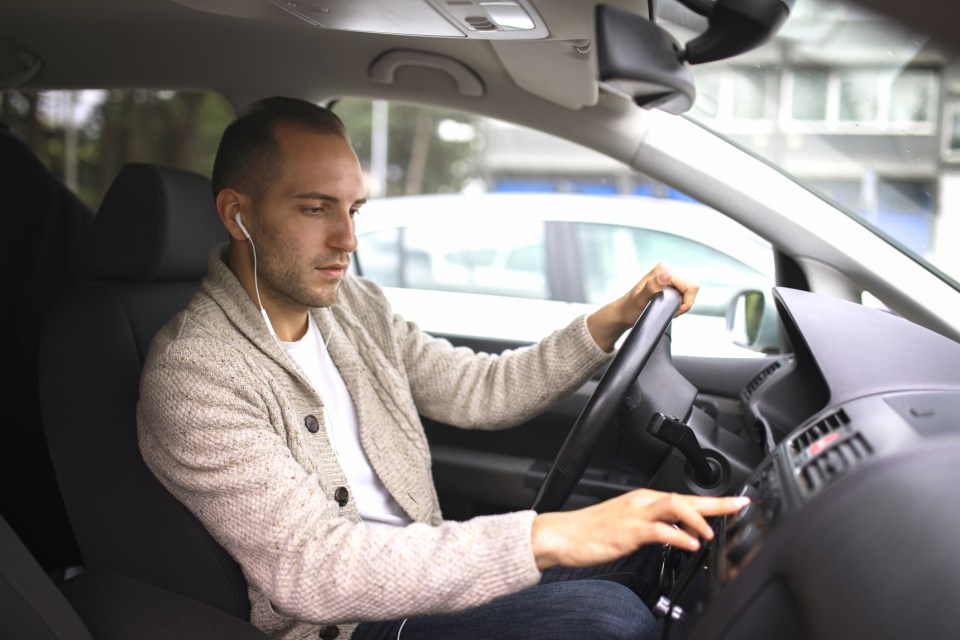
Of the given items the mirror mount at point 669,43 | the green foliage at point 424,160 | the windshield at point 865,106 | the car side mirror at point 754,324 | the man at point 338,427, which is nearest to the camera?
the mirror mount at point 669,43

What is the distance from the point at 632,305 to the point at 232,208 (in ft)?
2.65

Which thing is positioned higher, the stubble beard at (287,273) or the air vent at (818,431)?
the stubble beard at (287,273)

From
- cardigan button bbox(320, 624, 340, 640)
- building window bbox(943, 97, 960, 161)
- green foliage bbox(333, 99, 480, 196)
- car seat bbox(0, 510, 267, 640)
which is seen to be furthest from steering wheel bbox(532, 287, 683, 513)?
green foliage bbox(333, 99, 480, 196)

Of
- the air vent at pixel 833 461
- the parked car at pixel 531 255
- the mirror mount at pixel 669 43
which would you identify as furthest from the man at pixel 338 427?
the parked car at pixel 531 255

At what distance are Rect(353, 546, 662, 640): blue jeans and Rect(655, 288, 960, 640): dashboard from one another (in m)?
0.14

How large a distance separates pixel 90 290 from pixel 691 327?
2023 mm

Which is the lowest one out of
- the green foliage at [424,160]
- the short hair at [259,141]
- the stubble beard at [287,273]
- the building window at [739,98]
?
the green foliage at [424,160]

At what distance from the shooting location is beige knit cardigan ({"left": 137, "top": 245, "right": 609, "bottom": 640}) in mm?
1178

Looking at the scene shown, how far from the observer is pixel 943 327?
172 cm

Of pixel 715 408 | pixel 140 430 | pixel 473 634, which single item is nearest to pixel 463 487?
pixel 715 408

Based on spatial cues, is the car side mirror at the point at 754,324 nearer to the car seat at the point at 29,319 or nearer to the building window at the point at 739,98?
the building window at the point at 739,98

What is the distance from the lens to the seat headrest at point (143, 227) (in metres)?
1.67

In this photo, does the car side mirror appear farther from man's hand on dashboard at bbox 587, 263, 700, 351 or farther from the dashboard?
the dashboard

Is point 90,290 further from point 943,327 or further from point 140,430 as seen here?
point 943,327
